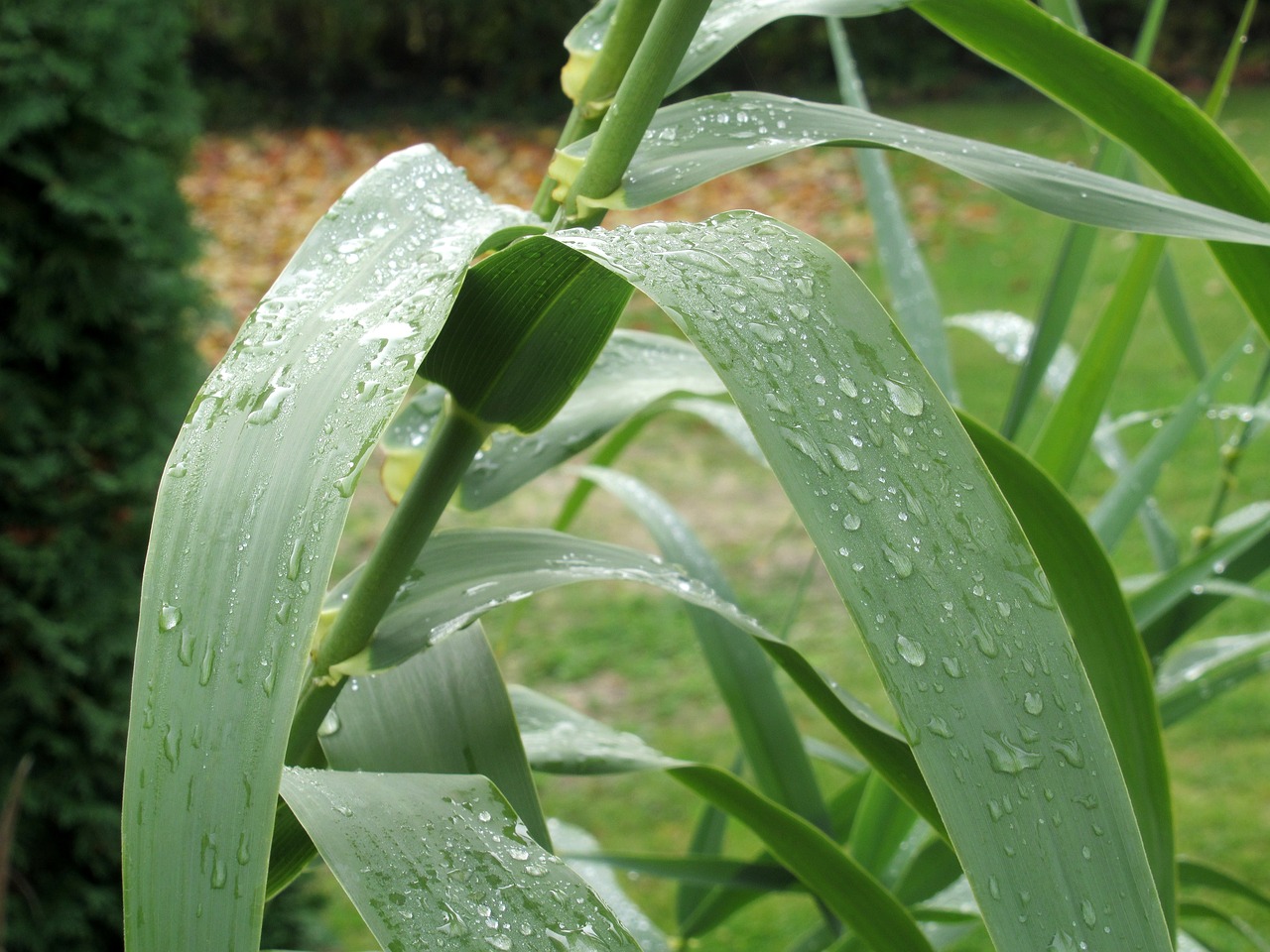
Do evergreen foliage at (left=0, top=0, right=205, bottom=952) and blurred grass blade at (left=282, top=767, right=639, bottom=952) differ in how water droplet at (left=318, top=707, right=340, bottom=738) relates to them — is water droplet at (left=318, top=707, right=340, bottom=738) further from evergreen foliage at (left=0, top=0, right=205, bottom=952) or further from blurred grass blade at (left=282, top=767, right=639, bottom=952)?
evergreen foliage at (left=0, top=0, right=205, bottom=952)

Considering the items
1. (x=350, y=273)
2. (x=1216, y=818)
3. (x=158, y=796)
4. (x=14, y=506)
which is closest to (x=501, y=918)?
(x=158, y=796)

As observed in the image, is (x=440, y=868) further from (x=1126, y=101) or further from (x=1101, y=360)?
(x=1101, y=360)

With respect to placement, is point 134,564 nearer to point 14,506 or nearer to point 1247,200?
→ point 14,506

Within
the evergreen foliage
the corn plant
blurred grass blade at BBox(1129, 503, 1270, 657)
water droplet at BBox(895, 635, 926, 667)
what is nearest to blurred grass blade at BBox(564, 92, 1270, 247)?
the corn plant

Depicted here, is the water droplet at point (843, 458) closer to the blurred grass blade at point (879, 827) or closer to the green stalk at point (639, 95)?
the green stalk at point (639, 95)

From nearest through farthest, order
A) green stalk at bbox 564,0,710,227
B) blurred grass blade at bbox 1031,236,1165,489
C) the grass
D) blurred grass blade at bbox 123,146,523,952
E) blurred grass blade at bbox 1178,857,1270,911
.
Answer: blurred grass blade at bbox 123,146,523,952
green stalk at bbox 564,0,710,227
blurred grass blade at bbox 1031,236,1165,489
blurred grass blade at bbox 1178,857,1270,911
the grass

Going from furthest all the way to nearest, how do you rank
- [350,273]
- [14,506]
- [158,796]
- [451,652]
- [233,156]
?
[233,156]
[14,506]
[451,652]
[350,273]
[158,796]
